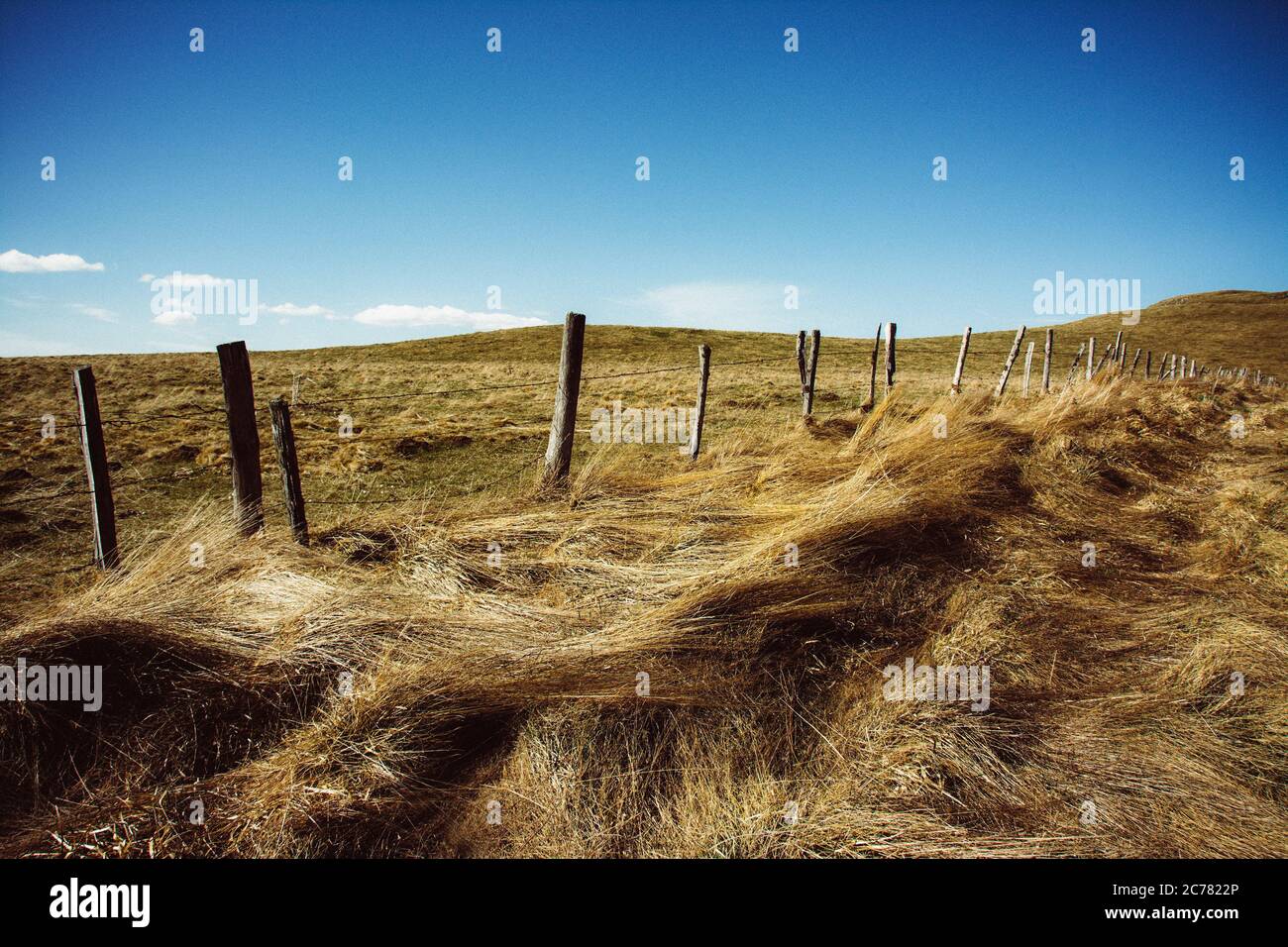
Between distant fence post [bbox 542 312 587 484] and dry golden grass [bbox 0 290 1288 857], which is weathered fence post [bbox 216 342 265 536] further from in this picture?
distant fence post [bbox 542 312 587 484]

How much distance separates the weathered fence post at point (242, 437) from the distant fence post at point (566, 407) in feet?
6.87

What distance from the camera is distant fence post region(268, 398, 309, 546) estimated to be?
430cm

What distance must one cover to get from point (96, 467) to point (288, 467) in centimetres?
110

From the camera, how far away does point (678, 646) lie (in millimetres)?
3250

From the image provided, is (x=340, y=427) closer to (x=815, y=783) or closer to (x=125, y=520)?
(x=125, y=520)

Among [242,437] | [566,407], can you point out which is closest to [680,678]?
[566,407]


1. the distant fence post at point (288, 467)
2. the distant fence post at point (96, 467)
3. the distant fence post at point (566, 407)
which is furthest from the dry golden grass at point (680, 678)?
the distant fence post at point (96, 467)

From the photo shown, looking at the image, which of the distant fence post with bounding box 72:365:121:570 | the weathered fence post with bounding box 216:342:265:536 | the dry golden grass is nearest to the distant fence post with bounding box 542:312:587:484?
the dry golden grass

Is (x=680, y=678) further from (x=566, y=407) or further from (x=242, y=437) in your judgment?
(x=242, y=437)

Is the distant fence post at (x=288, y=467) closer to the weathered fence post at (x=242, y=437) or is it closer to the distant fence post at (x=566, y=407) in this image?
the weathered fence post at (x=242, y=437)

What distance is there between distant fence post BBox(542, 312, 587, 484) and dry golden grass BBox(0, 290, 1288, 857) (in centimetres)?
26
